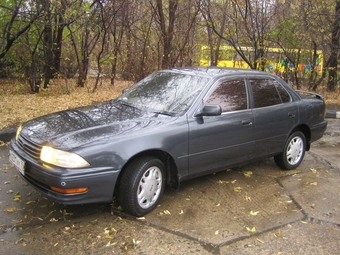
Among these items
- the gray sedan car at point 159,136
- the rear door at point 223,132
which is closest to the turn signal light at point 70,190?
the gray sedan car at point 159,136

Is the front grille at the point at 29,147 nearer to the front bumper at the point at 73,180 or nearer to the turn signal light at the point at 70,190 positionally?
the front bumper at the point at 73,180

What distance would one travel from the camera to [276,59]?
12.8 metres

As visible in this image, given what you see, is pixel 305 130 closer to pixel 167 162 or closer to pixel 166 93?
pixel 166 93

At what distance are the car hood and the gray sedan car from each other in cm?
1

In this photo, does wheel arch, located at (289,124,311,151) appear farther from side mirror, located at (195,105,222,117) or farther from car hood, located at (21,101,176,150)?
car hood, located at (21,101,176,150)

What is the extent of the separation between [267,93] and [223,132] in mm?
1214

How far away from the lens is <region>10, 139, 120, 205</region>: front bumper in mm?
3166

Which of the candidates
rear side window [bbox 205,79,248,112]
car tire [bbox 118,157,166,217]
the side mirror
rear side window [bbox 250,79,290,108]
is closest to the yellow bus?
rear side window [bbox 250,79,290,108]

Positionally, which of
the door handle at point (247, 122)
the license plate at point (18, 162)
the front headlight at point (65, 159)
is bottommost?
the license plate at point (18, 162)

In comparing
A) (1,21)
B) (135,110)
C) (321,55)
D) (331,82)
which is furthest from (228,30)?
(135,110)

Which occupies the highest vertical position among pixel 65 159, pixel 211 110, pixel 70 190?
pixel 211 110

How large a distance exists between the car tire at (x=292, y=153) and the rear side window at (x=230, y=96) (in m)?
1.22

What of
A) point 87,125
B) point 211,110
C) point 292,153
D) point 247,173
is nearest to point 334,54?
point 292,153

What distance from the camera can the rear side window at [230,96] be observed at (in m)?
4.37
